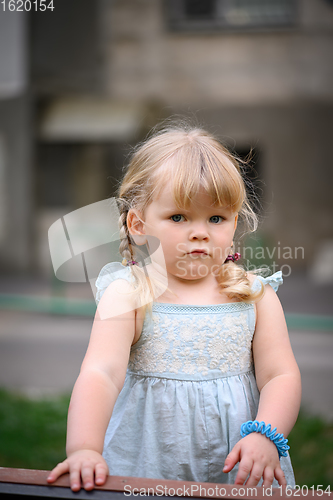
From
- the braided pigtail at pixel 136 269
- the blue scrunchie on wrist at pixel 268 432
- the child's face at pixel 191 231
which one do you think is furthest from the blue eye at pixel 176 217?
the blue scrunchie on wrist at pixel 268 432

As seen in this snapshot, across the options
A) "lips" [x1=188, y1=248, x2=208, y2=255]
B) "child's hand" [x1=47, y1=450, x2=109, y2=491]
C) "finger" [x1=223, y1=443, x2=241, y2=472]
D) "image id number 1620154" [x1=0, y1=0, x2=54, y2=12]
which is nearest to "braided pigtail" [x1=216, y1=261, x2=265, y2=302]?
"lips" [x1=188, y1=248, x2=208, y2=255]

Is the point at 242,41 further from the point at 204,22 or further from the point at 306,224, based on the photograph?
the point at 306,224

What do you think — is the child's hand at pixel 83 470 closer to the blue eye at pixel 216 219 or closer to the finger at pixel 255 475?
the finger at pixel 255 475

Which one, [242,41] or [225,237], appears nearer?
[225,237]

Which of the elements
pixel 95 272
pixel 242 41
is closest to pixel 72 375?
pixel 95 272

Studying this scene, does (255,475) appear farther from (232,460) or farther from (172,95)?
(172,95)

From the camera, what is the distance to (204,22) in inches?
379

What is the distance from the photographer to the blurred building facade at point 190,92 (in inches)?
366

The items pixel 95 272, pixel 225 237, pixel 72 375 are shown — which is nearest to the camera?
pixel 225 237

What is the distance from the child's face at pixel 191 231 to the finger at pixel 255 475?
0.42m

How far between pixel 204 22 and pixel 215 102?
150cm

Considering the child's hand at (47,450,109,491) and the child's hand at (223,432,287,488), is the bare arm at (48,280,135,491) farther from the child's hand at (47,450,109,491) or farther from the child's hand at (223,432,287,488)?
the child's hand at (223,432,287,488)

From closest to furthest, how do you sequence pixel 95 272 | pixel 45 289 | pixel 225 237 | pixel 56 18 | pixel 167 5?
pixel 225 237 → pixel 95 272 → pixel 45 289 → pixel 56 18 → pixel 167 5

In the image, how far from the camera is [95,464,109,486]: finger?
81cm
